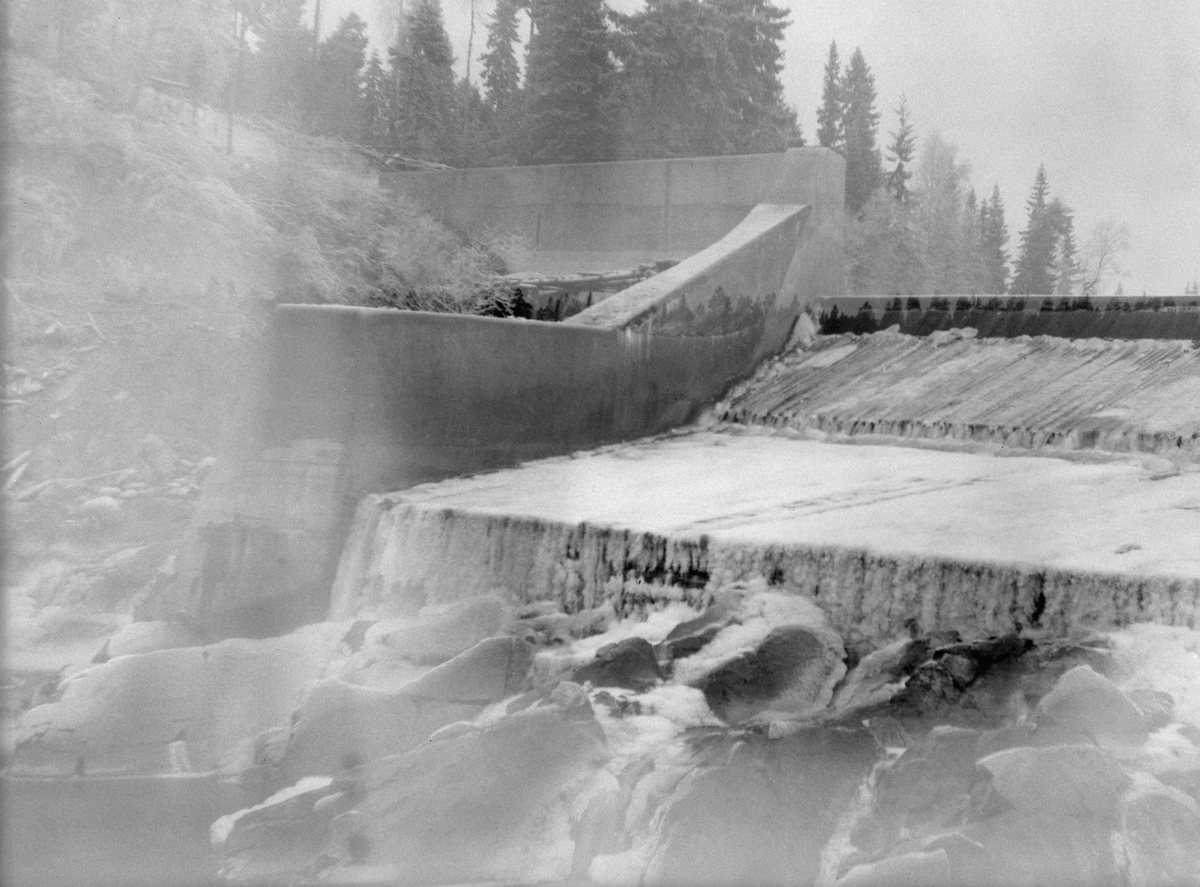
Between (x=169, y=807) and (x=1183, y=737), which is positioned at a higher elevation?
(x=1183, y=737)

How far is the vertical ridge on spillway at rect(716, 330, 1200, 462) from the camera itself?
7.39m

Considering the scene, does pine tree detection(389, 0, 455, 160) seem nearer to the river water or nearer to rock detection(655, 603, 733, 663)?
rock detection(655, 603, 733, 663)

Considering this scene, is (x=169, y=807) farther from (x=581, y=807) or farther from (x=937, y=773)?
(x=937, y=773)

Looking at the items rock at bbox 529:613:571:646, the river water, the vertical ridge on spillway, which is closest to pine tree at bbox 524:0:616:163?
the vertical ridge on spillway

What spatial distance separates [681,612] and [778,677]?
2.61 ft

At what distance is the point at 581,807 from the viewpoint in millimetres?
4559

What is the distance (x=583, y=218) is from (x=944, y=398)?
5.98m

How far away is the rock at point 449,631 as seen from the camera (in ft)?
20.1

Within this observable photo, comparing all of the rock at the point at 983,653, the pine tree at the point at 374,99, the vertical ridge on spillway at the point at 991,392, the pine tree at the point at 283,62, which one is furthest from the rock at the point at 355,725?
the pine tree at the point at 374,99

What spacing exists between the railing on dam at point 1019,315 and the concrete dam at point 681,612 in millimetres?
40

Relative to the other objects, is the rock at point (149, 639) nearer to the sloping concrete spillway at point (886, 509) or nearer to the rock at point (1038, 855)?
the sloping concrete spillway at point (886, 509)

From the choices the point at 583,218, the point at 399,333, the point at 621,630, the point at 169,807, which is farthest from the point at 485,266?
the point at 169,807

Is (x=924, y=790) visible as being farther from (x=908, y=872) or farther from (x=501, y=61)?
(x=501, y=61)

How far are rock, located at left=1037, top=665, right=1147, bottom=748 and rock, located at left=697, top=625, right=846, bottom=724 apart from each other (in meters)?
1.02
